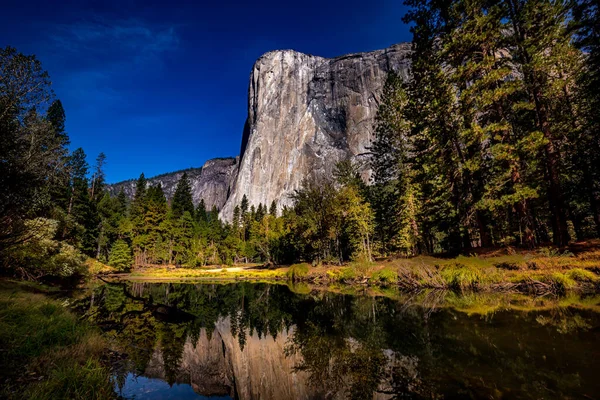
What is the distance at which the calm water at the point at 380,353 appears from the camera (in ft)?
16.4

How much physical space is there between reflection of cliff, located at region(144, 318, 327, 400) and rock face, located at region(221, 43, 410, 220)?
9183 centimetres

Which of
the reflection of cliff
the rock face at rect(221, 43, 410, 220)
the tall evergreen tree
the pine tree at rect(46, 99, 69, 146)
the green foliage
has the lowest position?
the reflection of cliff

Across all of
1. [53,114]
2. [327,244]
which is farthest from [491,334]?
[53,114]

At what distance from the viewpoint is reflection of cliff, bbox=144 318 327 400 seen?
602 cm

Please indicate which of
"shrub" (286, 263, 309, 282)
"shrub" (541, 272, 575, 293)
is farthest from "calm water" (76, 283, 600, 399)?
"shrub" (286, 263, 309, 282)

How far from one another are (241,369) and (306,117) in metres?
108

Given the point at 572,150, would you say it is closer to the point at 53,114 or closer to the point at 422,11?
the point at 422,11

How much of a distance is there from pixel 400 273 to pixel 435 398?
15101 mm

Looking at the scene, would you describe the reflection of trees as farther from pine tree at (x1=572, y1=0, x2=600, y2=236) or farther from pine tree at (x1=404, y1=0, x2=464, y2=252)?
pine tree at (x1=572, y1=0, x2=600, y2=236)

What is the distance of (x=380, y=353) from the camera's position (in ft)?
23.1

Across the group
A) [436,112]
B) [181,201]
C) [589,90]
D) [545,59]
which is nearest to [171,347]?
[436,112]

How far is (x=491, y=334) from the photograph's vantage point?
7289 millimetres

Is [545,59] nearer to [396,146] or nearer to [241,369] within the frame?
[396,146]

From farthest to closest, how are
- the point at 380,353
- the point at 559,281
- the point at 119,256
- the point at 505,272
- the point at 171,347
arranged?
1. the point at 119,256
2. the point at 505,272
3. the point at 559,281
4. the point at 171,347
5. the point at 380,353
